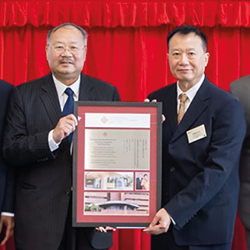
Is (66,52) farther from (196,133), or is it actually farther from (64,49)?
(196,133)

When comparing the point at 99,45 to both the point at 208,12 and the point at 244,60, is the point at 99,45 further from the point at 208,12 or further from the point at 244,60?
the point at 244,60

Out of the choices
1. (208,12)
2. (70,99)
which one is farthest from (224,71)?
(70,99)

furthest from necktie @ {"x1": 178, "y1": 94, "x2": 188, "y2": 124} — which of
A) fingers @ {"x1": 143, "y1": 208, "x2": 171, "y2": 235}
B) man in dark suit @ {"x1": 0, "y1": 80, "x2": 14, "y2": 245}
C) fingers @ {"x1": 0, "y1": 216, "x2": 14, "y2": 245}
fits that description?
fingers @ {"x1": 0, "y1": 216, "x2": 14, "y2": 245}

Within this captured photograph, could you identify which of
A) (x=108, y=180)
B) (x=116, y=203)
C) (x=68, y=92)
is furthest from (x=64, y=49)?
(x=116, y=203)

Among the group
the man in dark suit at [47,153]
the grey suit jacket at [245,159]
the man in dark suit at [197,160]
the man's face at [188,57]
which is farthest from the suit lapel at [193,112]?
the man in dark suit at [47,153]

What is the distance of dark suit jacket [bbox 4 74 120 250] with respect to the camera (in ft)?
6.68

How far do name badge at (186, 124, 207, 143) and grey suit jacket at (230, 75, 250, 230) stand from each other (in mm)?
378

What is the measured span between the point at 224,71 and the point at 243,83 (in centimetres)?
89

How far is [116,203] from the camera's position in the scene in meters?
1.96

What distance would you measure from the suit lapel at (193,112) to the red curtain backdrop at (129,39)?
3.51 feet

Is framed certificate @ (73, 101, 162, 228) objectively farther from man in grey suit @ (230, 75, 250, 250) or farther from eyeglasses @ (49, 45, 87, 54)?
man in grey suit @ (230, 75, 250, 250)

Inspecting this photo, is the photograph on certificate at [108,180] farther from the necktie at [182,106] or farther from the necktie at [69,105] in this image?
the necktie at [182,106]

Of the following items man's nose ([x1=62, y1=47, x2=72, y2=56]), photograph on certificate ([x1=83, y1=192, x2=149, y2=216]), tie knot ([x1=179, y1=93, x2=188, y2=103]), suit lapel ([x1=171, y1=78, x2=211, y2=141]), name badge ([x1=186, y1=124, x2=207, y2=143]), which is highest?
man's nose ([x1=62, y1=47, x2=72, y2=56])

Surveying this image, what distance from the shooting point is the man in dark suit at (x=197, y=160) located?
1.92 meters
